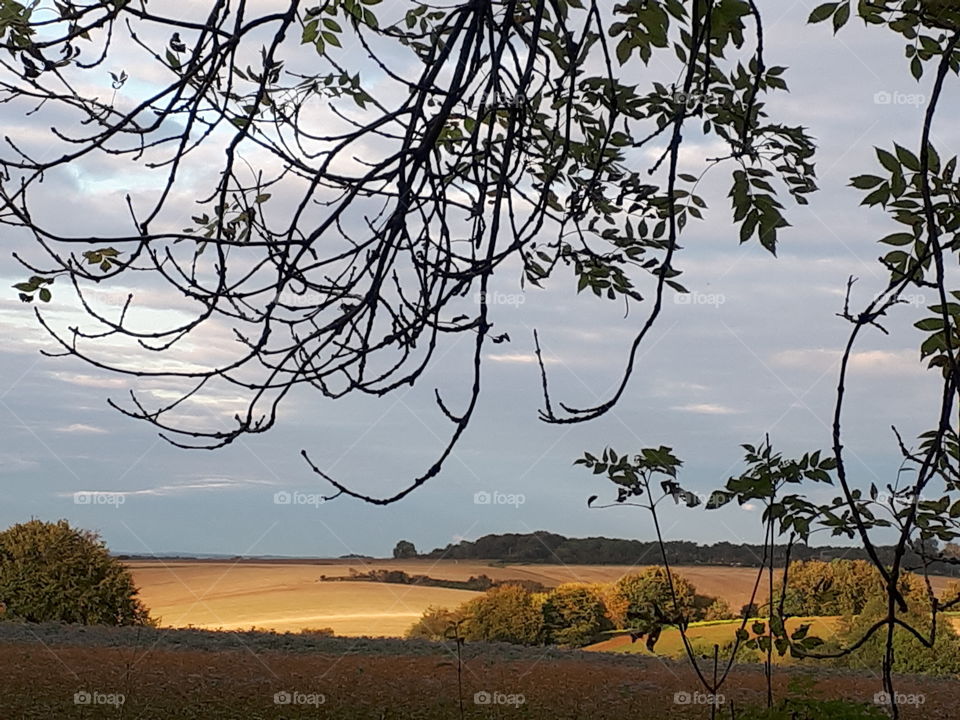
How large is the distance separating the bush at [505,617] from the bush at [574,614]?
0.21 metres

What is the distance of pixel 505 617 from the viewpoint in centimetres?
1512

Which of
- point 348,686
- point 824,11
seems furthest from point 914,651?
point 824,11

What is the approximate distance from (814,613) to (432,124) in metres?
2.30

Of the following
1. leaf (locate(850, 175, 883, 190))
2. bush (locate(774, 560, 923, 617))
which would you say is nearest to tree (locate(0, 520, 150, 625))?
bush (locate(774, 560, 923, 617))

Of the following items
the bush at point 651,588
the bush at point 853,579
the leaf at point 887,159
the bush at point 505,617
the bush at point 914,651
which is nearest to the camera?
the leaf at point 887,159

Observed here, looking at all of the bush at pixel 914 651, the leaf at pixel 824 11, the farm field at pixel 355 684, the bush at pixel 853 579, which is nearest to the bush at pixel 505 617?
the farm field at pixel 355 684

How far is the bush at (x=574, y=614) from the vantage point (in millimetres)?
15414

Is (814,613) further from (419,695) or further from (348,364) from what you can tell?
(419,695)

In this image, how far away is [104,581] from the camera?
59.4 feet

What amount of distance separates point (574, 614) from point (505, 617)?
4.12ft

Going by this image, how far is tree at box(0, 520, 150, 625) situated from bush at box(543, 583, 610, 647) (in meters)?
7.60

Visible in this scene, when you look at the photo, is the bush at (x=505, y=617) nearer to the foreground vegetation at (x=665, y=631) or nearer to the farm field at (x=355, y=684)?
the foreground vegetation at (x=665, y=631)

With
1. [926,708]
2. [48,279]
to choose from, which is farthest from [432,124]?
[926,708]

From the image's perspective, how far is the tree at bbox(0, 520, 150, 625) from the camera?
18016 mm
